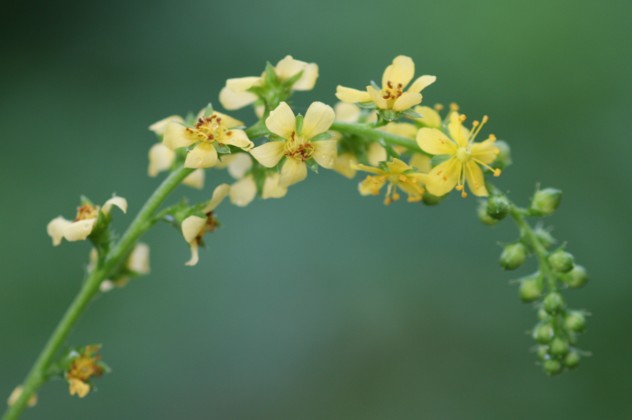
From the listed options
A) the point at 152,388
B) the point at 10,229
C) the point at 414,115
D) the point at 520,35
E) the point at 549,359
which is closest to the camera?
the point at 414,115

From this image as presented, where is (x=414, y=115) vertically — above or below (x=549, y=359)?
above

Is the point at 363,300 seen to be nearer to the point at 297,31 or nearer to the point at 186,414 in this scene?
the point at 186,414

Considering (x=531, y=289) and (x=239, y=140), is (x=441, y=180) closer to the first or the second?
(x=531, y=289)

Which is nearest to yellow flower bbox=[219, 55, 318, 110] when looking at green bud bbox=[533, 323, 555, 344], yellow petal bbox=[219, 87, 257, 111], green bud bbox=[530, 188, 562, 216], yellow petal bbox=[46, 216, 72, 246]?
yellow petal bbox=[219, 87, 257, 111]

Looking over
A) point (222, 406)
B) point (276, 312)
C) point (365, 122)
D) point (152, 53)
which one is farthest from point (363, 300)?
point (365, 122)

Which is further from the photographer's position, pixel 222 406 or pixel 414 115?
pixel 222 406

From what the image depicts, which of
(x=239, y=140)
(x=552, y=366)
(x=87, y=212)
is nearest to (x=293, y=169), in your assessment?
(x=239, y=140)
